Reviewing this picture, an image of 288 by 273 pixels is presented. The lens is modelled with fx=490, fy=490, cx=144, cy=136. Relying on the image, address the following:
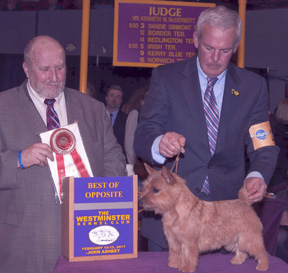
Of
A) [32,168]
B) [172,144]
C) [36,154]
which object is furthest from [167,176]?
[32,168]

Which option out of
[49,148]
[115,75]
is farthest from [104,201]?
[115,75]

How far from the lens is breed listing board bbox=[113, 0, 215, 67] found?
4984mm

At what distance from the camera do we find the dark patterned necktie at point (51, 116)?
2.75 m

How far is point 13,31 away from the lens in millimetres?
7945

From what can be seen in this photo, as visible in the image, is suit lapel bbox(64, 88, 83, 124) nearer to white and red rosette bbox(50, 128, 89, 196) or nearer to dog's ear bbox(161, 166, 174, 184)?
white and red rosette bbox(50, 128, 89, 196)

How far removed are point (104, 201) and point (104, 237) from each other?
160mm

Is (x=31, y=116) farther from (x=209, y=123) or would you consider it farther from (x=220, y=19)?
(x=220, y=19)

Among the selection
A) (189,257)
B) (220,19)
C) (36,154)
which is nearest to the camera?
(189,257)

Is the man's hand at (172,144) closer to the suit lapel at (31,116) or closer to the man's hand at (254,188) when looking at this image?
the man's hand at (254,188)

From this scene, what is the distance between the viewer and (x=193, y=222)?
2.05 m

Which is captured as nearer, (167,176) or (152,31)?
(167,176)

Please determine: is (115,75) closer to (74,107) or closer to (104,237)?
(74,107)

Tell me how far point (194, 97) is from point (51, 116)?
871 mm

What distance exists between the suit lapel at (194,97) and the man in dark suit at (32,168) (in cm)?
72
